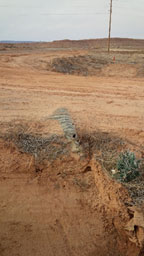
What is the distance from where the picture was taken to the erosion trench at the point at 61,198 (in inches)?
132

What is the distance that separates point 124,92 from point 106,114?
295 centimetres

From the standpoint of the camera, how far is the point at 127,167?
157 inches

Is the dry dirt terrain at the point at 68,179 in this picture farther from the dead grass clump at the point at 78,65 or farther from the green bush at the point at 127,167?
the dead grass clump at the point at 78,65

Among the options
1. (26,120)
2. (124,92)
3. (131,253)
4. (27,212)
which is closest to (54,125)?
(26,120)

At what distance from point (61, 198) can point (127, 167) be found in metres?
1.27

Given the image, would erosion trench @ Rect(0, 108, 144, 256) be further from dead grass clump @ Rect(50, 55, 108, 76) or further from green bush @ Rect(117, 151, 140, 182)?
dead grass clump @ Rect(50, 55, 108, 76)

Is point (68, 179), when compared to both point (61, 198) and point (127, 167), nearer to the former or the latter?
point (61, 198)

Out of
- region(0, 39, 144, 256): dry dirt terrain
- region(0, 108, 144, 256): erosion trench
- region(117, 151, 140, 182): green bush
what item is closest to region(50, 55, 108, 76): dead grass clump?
region(0, 39, 144, 256): dry dirt terrain

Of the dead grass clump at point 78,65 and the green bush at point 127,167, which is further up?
the dead grass clump at point 78,65

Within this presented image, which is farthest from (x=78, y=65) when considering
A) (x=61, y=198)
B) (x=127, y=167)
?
(x=61, y=198)

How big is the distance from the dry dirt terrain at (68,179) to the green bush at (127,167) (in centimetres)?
14

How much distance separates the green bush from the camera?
4.00 meters

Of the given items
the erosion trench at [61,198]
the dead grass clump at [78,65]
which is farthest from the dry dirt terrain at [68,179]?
the dead grass clump at [78,65]

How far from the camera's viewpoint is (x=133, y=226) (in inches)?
131
